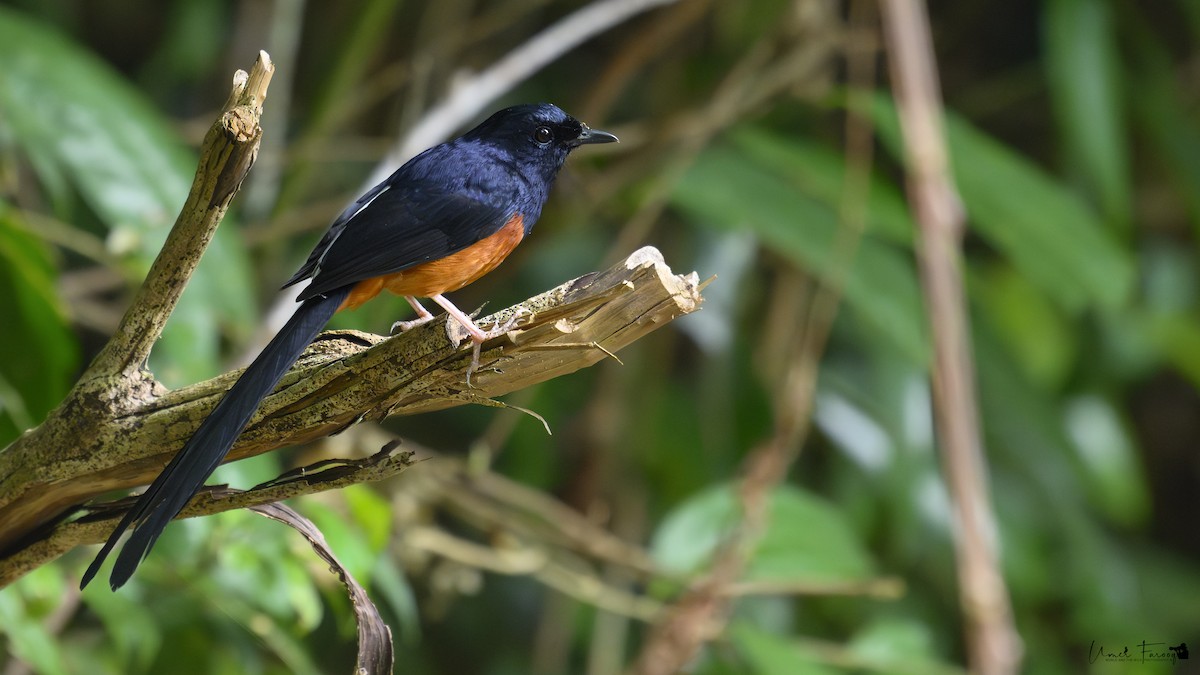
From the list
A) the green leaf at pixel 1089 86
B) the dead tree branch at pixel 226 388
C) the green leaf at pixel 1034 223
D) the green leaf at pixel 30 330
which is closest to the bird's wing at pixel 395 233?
the dead tree branch at pixel 226 388

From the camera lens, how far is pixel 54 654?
6.43 feet

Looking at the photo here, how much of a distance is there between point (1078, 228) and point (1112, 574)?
1.45 meters

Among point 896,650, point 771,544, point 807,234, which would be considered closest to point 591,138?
point 807,234

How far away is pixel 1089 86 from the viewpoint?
12.6 feet

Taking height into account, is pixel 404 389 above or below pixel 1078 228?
below

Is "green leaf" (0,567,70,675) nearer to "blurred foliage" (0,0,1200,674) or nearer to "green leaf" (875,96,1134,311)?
"blurred foliage" (0,0,1200,674)

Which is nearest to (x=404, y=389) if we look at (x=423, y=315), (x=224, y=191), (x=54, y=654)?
(x=224, y=191)

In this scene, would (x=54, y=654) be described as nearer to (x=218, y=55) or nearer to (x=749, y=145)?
(x=749, y=145)

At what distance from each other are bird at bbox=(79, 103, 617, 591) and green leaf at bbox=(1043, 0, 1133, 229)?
7.35 feet

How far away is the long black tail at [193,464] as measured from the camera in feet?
4.41

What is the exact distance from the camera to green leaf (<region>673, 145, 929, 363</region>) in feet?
10.3

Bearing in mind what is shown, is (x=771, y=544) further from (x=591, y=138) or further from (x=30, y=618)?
(x=30, y=618)

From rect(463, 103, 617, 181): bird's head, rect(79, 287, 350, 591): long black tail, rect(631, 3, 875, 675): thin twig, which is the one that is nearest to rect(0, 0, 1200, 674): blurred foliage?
rect(631, 3, 875, 675): thin twig

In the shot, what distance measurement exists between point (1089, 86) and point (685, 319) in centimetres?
150
